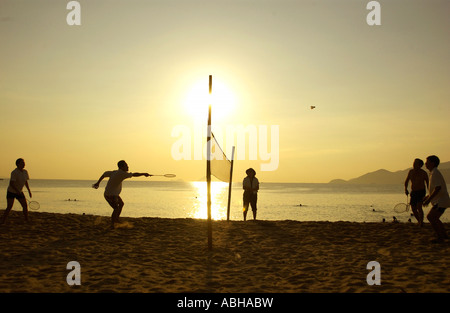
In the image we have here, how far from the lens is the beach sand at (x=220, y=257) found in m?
6.50

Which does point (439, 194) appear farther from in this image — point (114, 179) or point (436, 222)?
point (114, 179)

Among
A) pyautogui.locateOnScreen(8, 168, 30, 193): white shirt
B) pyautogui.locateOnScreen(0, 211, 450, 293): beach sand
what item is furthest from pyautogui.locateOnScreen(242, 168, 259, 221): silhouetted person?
pyautogui.locateOnScreen(8, 168, 30, 193): white shirt

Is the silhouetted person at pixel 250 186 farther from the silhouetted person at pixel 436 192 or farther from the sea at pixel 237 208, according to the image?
the sea at pixel 237 208

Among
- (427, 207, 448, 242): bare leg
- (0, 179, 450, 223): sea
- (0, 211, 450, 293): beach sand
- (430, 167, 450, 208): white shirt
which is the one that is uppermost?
(430, 167, 450, 208): white shirt

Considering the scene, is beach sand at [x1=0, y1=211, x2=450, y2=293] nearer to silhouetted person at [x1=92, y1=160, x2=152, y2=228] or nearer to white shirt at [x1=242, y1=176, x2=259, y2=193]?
silhouetted person at [x1=92, y1=160, x2=152, y2=228]

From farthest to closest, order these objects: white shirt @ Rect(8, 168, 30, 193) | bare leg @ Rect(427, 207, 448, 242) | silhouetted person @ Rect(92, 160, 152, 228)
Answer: white shirt @ Rect(8, 168, 30, 193)
silhouetted person @ Rect(92, 160, 152, 228)
bare leg @ Rect(427, 207, 448, 242)

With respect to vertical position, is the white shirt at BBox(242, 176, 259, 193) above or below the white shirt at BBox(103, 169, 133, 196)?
below

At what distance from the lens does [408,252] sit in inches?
349

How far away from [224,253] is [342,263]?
9.23ft

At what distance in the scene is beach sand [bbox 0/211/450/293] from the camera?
6504 millimetres

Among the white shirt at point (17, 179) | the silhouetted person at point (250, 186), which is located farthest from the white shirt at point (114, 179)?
the silhouetted person at point (250, 186)
